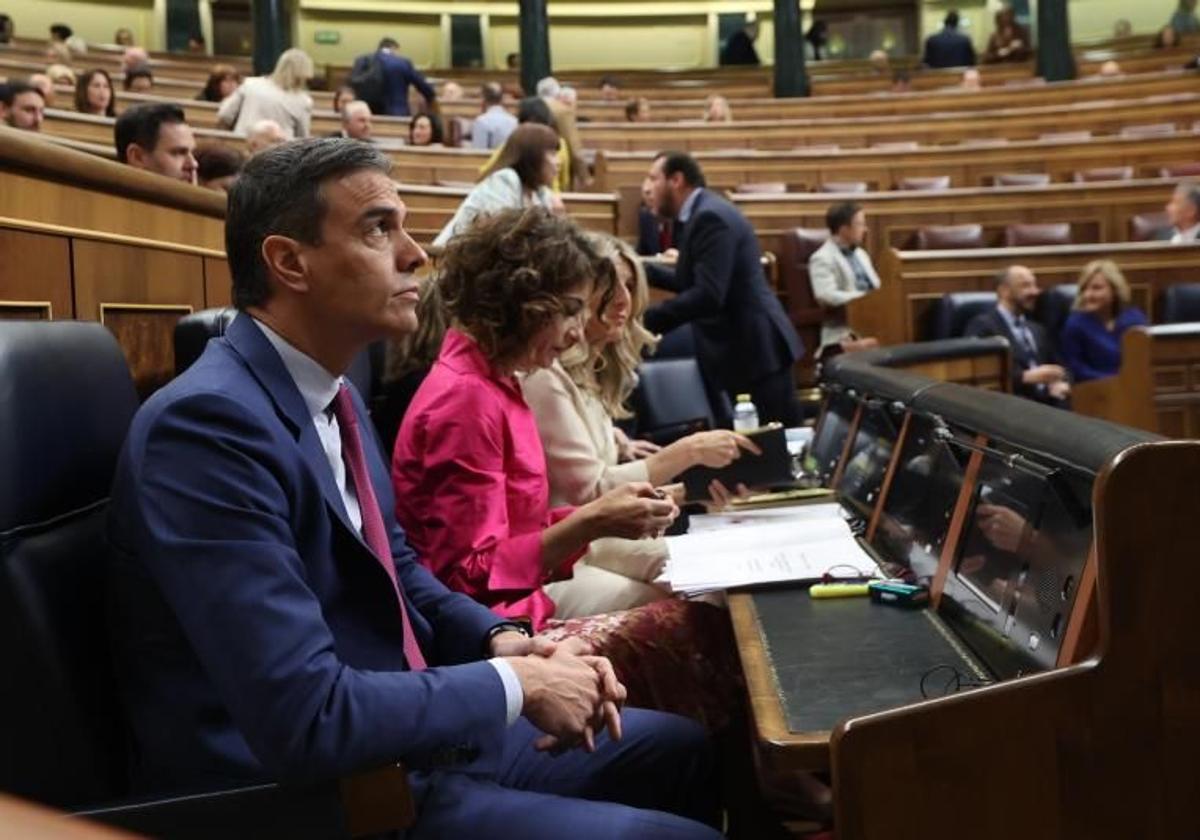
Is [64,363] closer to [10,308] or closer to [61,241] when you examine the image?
[10,308]

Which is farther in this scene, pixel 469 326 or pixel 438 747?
pixel 469 326

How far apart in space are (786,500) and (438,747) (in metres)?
1.20

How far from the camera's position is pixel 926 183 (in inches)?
267

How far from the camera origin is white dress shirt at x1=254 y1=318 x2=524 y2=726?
1.05 m

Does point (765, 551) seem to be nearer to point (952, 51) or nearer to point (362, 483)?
point (362, 483)

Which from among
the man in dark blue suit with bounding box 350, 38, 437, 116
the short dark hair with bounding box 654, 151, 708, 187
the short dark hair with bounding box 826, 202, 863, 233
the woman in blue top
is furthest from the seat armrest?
the man in dark blue suit with bounding box 350, 38, 437, 116

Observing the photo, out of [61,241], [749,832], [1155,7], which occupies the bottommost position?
[749,832]

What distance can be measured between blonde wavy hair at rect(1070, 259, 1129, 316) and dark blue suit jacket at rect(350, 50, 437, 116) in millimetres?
4630

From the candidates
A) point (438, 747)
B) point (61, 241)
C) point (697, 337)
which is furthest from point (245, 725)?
point (697, 337)

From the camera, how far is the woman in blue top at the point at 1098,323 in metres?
4.48

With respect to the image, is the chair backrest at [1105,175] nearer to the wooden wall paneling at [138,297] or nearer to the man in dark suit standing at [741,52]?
the wooden wall paneling at [138,297]

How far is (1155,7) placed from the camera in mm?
13039

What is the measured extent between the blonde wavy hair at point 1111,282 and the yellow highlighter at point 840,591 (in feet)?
11.2

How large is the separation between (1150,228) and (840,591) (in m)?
4.86
